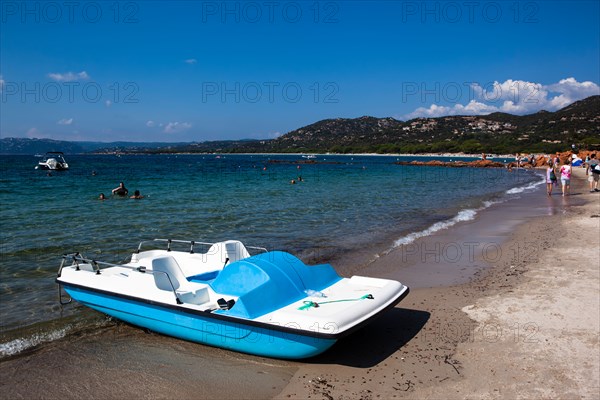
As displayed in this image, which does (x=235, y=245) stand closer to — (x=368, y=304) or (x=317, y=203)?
(x=368, y=304)

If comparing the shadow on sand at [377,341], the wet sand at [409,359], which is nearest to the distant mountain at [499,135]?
the wet sand at [409,359]

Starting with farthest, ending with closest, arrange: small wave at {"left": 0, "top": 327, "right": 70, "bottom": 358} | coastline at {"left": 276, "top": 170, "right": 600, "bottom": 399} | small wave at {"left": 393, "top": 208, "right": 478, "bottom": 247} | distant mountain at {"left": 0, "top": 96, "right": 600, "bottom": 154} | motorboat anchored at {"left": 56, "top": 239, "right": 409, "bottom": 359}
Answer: distant mountain at {"left": 0, "top": 96, "right": 600, "bottom": 154}, small wave at {"left": 393, "top": 208, "right": 478, "bottom": 247}, small wave at {"left": 0, "top": 327, "right": 70, "bottom": 358}, motorboat anchored at {"left": 56, "top": 239, "right": 409, "bottom": 359}, coastline at {"left": 276, "top": 170, "right": 600, "bottom": 399}

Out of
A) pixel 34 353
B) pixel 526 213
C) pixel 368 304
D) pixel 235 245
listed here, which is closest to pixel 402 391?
pixel 368 304

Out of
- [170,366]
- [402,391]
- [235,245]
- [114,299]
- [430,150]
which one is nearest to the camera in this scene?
[402,391]

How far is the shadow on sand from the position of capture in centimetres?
613

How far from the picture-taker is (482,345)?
636 cm

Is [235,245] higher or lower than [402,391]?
higher

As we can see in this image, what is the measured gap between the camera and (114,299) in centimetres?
726

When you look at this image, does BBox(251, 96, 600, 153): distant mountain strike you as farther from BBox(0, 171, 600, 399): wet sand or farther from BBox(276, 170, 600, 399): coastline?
BBox(0, 171, 600, 399): wet sand

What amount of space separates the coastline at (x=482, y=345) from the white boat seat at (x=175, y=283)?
6.48 ft

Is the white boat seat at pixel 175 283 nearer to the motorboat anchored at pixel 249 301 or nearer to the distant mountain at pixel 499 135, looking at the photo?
the motorboat anchored at pixel 249 301

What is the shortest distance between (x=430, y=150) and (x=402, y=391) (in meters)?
143

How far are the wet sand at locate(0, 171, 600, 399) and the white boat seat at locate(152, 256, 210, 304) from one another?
73cm

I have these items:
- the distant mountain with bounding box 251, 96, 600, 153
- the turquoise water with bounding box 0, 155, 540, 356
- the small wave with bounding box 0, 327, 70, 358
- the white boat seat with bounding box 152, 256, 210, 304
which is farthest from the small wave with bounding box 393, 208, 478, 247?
the distant mountain with bounding box 251, 96, 600, 153
